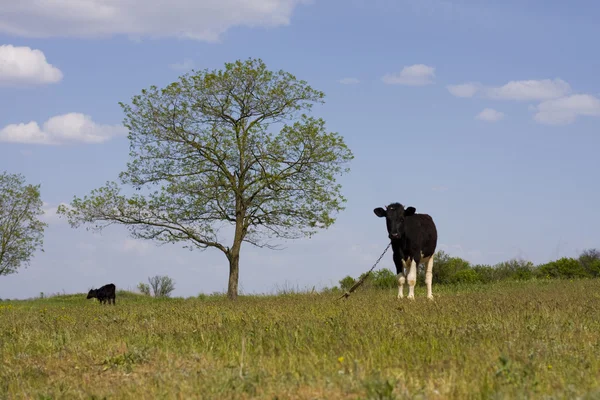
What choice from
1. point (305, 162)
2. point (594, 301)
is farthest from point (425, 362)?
point (305, 162)

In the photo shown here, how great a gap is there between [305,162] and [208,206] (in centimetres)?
445

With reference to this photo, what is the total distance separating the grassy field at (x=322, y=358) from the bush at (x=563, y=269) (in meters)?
24.3

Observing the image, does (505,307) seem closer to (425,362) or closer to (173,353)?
(425,362)

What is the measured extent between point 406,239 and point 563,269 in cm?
2092

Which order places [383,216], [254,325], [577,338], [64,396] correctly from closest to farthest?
[64,396]
[577,338]
[254,325]
[383,216]

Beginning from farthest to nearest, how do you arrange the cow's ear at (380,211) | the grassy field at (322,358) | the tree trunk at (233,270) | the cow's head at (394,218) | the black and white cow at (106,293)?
the black and white cow at (106,293)
the tree trunk at (233,270)
the cow's ear at (380,211)
the cow's head at (394,218)
the grassy field at (322,358)

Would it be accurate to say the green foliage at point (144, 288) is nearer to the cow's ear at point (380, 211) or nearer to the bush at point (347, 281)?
the bush at point (347, 281)

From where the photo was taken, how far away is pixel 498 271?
A: 37.2 metres

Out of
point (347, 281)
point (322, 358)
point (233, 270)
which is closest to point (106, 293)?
point (233, 270)

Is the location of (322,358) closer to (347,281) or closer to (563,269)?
(347,281)

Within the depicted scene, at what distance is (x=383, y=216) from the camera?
62.2 feet

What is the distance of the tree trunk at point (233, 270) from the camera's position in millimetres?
28469

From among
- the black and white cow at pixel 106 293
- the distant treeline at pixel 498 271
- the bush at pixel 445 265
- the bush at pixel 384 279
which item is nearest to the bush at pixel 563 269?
the distant treeline at pixel 498 271

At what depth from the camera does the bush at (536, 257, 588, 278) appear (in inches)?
1416
